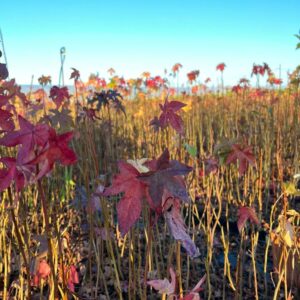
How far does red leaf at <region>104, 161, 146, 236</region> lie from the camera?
21.5 inches

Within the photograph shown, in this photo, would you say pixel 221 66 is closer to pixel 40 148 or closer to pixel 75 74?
pixel 75 74

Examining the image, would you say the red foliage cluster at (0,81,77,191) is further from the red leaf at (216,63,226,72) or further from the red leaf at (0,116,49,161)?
the red leaf at (216,63,226,72)

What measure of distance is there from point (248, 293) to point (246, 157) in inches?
26.5

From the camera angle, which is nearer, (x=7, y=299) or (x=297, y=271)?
(x=7, y=299)

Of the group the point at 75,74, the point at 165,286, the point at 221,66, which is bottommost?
the point at 165,286

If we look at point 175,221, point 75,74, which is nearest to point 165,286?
point 175,221

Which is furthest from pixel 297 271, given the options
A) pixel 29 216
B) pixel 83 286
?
pixel 29 216

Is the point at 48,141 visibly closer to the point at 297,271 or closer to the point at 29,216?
the point at 297,271

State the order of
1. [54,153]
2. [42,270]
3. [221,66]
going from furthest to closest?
[221,66], [42,270], [54,153]

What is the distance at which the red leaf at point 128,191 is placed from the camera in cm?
55

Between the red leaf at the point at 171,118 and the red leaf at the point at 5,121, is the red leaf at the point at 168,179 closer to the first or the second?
the red leaf at the point at 5,121

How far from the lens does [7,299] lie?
1250mm

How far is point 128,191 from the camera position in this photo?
55 cm

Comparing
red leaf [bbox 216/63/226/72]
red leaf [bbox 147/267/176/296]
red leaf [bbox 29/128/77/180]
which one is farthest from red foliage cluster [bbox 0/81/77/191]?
red leaf [bbox 216/63/226/72]
